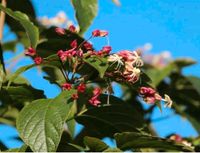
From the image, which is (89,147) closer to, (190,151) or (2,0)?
(190,151)

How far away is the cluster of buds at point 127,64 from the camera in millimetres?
1148

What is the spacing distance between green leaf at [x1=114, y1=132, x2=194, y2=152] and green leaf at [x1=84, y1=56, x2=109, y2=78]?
0.17m

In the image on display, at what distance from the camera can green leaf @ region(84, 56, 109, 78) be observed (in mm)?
1109

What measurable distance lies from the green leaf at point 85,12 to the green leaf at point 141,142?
271mm

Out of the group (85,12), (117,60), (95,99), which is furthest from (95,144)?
(85,12)

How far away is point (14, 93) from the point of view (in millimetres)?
1374

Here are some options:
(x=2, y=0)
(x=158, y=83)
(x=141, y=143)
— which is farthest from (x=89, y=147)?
(x=158, y=83)

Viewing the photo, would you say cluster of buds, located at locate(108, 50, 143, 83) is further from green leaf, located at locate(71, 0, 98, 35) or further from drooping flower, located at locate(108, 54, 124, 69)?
green leaf, located at locate(71, 0, 98, 35)

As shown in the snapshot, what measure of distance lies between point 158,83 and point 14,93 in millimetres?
1305

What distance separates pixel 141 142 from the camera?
126cm

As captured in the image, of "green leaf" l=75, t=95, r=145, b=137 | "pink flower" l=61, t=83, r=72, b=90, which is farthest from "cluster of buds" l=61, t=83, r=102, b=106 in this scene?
"green leaf" l=75, t=95, r=145, b=137

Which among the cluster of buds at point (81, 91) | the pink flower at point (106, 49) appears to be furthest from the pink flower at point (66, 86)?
the pink flower at point (106, 49)

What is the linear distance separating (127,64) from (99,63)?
0.22 ft

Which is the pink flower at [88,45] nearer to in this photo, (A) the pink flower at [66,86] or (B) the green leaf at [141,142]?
(A) the pink flower at [66,86]
